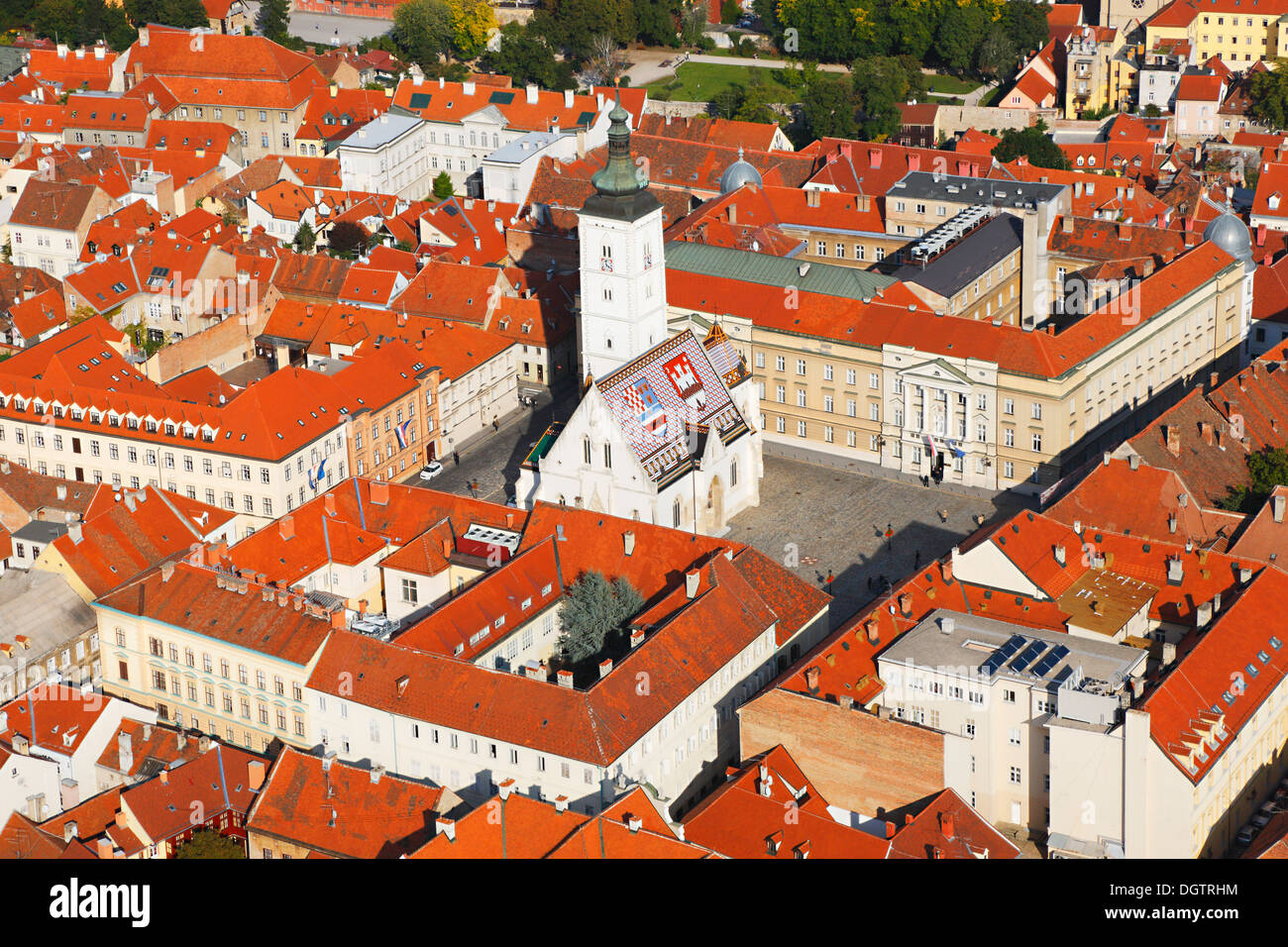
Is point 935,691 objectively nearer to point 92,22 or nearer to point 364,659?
point 364,659

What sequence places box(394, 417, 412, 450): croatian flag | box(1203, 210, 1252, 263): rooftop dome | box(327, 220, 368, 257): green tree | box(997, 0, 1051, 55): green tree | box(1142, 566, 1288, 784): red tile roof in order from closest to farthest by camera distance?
1. box(1142, 566, 1288, 784): red tile roof
2. box(394, 417, 412, 450): croatian flag
3. box(1203, 210, 1252, 263): rooftop dome
4. box(327, 220, 368, 257): green tree
5. box(997, 0, 1051, 55): green tree

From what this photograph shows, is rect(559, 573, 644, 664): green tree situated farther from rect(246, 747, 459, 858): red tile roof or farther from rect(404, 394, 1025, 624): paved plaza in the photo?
rect(246, 747, 459, 858): red tile roof

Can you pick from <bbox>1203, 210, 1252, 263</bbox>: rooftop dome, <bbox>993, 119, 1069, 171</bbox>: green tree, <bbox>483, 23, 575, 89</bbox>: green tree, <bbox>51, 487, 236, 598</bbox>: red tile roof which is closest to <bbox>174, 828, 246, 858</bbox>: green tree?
<bbox>51, 487, 236, 598</bbox>: red tile roof

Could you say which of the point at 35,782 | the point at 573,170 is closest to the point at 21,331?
the point at 573,170

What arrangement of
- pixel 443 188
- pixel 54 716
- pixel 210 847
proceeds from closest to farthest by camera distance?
pixel 210 847
pixel 54 716
pixel 443 188

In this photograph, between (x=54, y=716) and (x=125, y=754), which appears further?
(x=54, y=716)

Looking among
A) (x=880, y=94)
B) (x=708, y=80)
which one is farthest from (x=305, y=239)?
(x=708, y=80)

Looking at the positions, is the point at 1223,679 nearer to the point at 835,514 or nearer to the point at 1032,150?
the point at 835,514
